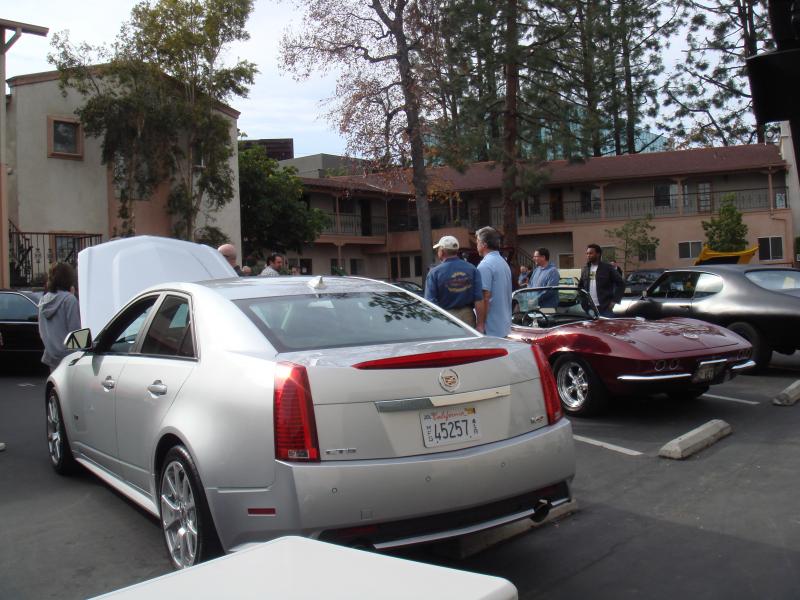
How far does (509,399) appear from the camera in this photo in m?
4.04

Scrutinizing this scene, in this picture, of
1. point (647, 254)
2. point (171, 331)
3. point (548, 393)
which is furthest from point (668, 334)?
point (647, 254)

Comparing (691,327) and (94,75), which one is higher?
(94,75)

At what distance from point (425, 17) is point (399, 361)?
2381cm

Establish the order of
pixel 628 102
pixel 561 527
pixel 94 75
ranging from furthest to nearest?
1. pixel 628 102
2. pixel 94 75
3. pixel 561 527

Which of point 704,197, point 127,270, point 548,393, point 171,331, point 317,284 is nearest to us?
point 548,393

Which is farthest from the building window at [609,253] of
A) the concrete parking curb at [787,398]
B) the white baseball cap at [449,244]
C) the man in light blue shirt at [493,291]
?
the white baseball cap at [449,244]

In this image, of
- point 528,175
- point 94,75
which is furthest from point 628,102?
point 94,75

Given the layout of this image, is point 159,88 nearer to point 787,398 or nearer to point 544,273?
point 544,273

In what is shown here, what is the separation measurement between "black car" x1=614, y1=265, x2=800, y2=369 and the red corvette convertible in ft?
6.32

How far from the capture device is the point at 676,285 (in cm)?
1109

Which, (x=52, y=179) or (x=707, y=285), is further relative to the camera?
(x=52, y=179)

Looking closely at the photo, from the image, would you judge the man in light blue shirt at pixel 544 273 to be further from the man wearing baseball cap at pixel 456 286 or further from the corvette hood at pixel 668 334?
the man wearing baseball cap at pixel 456 286

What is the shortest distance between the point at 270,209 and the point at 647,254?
19.4 m

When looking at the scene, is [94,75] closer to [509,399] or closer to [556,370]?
[556,370]
